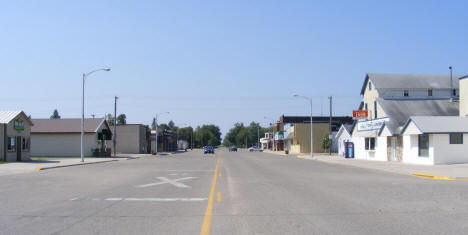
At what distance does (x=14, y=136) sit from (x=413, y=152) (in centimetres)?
3447

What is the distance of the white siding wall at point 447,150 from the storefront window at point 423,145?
109cm

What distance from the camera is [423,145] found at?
34.1 meters

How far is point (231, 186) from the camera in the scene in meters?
17.2

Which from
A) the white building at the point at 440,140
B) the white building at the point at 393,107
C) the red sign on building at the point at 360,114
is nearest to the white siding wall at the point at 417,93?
the white building at the point at 393,107

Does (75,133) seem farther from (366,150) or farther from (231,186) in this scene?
(231,186)

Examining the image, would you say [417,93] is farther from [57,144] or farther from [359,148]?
[57,144]

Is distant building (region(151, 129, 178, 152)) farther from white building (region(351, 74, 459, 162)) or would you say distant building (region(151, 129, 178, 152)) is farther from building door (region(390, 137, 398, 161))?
building door (region(390, 137, 398, 161))

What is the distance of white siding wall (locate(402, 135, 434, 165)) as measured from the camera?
32781mm

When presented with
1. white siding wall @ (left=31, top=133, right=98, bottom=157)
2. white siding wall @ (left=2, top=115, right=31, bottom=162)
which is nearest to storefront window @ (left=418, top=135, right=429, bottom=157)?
white siding wall @ (left=2, top=115, right=31, bottom=162)

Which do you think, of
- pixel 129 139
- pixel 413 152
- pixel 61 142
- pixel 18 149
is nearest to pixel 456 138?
pixel 413 152

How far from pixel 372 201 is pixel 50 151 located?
52102 millimetres

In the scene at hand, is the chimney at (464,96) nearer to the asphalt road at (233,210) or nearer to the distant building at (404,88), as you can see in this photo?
the distant building at (404,88)

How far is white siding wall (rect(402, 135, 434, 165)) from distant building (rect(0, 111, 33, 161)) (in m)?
33.9

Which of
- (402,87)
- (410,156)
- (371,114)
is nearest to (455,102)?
(402,87)
